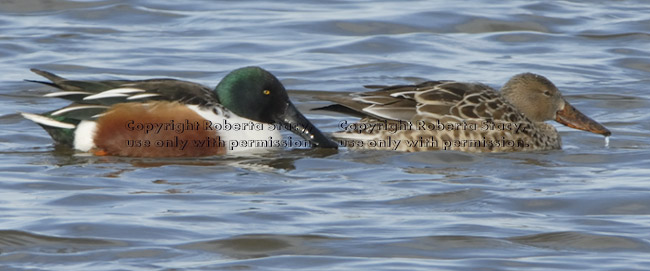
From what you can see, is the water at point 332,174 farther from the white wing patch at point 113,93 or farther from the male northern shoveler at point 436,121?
the white wing patch at point 113,93

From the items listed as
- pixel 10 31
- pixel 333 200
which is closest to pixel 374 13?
pixel 10 31

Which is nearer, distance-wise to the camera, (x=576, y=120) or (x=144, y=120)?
(x=144, y=120)

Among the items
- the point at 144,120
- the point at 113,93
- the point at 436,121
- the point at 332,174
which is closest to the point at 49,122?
the point at 113,93

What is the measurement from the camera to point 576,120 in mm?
9273

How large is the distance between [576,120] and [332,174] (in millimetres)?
2217

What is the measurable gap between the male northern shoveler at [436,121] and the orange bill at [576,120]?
0.47m

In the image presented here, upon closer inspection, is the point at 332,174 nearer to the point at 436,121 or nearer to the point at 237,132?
the point at 237,132

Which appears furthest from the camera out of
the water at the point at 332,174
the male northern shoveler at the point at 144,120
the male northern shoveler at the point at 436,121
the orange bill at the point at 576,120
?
the orange bill at the point at 576,120

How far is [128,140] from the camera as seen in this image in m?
8.31

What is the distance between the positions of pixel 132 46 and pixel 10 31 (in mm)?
1477

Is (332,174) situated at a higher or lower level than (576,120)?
lower

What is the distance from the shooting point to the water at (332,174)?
19.8ft

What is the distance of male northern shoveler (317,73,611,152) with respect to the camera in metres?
8.61

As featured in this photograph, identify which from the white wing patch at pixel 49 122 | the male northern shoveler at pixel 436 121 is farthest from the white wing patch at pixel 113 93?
the male northern shoveler at pixel 436 121
